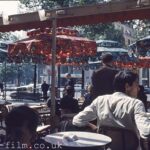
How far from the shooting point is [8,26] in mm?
7758

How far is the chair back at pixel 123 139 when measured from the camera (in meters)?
3.91

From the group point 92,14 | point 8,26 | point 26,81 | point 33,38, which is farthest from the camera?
point 26,81

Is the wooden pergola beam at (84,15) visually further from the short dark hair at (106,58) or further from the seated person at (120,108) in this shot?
the seated person at (120,108)

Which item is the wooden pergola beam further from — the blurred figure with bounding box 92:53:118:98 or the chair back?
the chair back

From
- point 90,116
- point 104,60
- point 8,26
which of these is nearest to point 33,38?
point 8,26

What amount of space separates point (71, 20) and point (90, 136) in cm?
358

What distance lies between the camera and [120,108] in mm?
3852

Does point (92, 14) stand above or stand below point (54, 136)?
above

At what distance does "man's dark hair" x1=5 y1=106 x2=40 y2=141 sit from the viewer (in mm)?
2627

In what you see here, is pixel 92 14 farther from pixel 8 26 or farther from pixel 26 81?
pixel 26 81

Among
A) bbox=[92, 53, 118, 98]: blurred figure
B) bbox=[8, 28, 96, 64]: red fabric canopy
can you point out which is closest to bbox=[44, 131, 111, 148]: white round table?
bbox=[92, 53, 118, 98]: blurred figure

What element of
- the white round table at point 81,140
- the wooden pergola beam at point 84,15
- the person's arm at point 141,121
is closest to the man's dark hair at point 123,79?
the person's arm at point 141,121

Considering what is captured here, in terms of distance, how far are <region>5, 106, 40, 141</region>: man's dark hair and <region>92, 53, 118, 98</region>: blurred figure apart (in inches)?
166

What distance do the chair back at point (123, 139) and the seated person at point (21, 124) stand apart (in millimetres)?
1423
